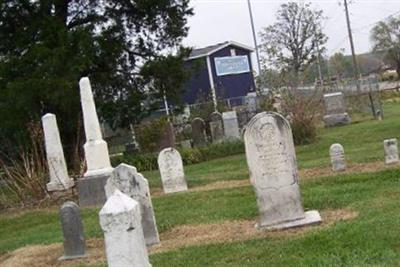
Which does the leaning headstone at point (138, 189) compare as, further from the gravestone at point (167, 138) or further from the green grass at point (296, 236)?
the gravestone at point (167, 138)

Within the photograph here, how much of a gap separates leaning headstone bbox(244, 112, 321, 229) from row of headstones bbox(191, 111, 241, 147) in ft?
55.1

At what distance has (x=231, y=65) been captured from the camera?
167 feet

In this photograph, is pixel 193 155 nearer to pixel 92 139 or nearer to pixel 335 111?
pixel 92 139

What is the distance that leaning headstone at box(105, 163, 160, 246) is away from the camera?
8680 mm

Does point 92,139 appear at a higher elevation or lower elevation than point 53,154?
higher

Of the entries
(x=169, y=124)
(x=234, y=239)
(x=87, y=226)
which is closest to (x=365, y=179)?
(x=234, y=239)

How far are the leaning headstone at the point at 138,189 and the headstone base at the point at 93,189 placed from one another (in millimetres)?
5470

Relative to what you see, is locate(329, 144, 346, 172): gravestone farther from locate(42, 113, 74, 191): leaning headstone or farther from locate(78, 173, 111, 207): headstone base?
locate(42, 113, 74, 191): leaning headstone

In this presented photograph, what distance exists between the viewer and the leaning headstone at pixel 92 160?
14.2 meters

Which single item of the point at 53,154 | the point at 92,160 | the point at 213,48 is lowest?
the point at 92,160

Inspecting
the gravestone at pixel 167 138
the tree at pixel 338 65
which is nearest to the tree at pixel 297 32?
the tree at pixel 338 65

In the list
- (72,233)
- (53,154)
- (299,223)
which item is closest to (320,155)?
(53,154)

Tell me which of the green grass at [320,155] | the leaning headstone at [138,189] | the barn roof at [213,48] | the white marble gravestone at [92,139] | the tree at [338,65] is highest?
the barn roof at [213,48]

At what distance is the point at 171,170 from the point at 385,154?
4305mm
